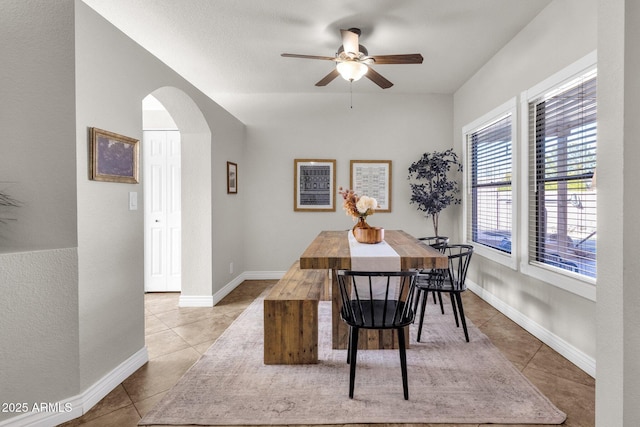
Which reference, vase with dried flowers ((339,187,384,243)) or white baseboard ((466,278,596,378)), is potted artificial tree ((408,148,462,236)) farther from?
vase with dried flowers ((339,187,384,243))

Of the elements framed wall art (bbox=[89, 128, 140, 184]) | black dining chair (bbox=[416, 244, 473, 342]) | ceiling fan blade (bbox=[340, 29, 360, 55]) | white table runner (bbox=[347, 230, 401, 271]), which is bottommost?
black dining chair (bbox=[416, 244, 473, 342])

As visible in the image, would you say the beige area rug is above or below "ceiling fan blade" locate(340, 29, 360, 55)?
below

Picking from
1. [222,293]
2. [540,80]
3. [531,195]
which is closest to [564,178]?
[531,195]

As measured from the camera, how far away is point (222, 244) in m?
4.11

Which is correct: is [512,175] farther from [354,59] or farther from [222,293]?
[222,293]

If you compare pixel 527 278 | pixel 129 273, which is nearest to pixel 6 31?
pixel 129 273

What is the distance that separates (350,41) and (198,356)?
2793 millimetres

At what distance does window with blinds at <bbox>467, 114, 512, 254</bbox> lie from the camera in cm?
343

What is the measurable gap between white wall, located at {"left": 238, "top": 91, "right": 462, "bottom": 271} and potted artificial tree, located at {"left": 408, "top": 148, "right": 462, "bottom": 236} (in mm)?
198

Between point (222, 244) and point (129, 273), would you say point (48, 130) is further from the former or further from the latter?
point (222, 244)

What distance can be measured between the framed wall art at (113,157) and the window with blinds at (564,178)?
121 inches

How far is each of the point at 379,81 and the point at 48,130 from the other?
8.52 ft

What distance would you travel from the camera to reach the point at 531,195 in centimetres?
295

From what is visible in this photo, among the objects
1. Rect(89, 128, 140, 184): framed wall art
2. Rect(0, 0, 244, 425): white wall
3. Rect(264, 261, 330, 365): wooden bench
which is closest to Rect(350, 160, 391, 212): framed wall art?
Rect(264, 261, 330, 365): wooden bench
